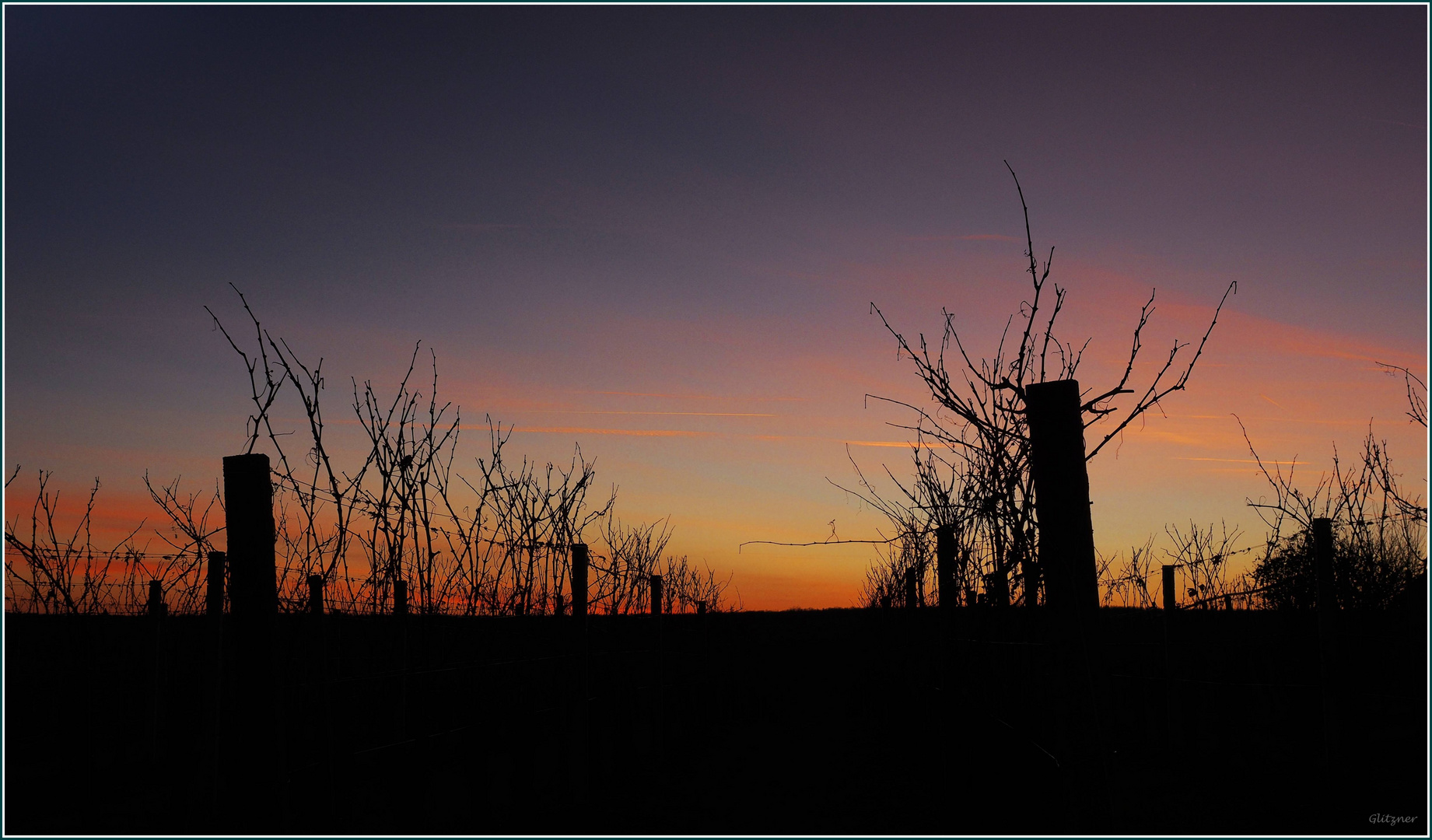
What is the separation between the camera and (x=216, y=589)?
3.90 m

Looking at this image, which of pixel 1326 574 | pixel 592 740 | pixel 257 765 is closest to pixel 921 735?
pixel 592 740

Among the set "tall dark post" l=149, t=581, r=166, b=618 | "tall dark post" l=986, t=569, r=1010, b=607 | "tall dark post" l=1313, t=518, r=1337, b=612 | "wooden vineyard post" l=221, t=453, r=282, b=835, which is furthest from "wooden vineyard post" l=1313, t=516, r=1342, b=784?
"tall dark post" l=149, t=581, r=166, b=618

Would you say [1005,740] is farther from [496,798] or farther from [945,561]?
[496,798]

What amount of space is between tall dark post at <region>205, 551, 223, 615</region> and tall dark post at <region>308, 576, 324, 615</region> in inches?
23.6

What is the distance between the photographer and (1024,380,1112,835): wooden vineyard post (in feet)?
7.99

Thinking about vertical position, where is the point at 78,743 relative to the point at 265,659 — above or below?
below

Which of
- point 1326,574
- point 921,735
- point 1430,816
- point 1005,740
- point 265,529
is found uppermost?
point 265,529

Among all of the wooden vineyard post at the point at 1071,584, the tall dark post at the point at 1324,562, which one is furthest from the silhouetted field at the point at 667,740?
the tall dark post at the point at 1324,562

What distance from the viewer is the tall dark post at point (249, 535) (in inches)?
121

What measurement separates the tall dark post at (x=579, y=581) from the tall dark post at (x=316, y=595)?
70.6 inches

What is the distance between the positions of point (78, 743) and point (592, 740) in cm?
399

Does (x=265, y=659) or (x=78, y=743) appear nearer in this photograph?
(x=265, y=659)

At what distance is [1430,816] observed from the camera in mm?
2824

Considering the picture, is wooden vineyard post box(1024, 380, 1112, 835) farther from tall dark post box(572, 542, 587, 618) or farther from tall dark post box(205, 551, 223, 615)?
tall dark post box(572, 542, 587, 618)
